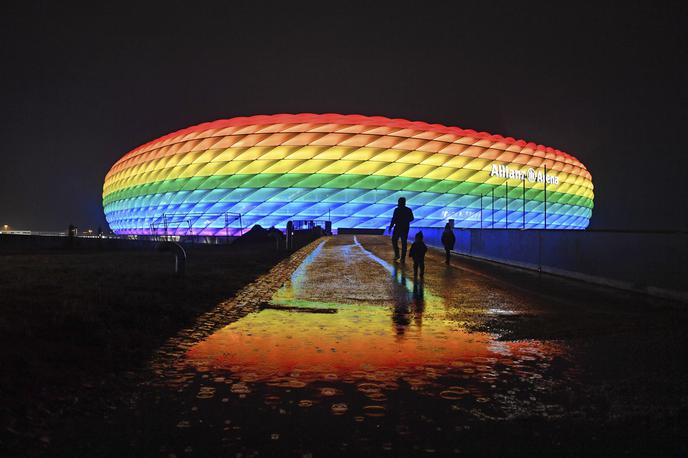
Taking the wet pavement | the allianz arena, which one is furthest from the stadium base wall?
the allianz arena

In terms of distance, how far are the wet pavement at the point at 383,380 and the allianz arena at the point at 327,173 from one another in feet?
172

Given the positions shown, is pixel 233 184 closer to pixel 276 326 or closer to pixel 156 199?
pixel 156 199

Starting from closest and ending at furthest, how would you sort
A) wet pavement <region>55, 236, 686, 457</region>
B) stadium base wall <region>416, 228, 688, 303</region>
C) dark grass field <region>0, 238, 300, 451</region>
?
wet pavement <region>55, 236, 686, 457</region> → dark grass field <region>0, 238, 300, 451</region> → stadium base wall <region>416, 228, 688, 303</region>

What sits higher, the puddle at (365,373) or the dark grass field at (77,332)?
the dark grass field at (77,332)

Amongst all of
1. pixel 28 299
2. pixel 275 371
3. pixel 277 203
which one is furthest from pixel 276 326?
pixel 277 203

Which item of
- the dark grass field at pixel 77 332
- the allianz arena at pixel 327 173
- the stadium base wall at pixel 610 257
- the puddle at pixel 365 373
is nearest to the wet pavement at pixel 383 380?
the puddle at pixel 365 373

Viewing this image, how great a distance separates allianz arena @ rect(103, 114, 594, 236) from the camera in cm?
6169

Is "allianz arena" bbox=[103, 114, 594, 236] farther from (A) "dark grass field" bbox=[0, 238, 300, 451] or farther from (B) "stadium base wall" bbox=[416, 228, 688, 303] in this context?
(A) "dark grass field" bbox=[0, 238, 300, 451]

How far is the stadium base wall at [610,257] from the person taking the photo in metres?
9.92

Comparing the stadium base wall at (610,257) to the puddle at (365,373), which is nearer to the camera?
the puddle at (365,373)

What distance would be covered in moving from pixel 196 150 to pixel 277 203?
34.3 feet

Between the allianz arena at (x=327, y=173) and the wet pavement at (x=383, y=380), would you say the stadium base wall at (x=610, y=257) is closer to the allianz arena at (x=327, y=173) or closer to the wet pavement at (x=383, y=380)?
the wet pavement at (x=383, y=380)

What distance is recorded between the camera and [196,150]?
2566 inches

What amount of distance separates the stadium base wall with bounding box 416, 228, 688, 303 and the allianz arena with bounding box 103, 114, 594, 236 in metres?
42.6
